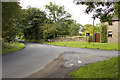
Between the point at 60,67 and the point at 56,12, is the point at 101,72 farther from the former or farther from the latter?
the point at 60,67

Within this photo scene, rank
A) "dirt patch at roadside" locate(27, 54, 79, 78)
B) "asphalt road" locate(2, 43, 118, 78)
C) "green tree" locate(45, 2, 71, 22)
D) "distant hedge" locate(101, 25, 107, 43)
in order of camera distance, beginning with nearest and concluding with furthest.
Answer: "asphalt road" locate(2, 43, 118, 78) → "green tree" locate(45, 2, 71, 22) → "dirt patch at roadside" locate(27, 54, 79, 78) → "distant hedge" locate(101, 25, 107, 43)

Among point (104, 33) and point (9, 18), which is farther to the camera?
point (104, 33)

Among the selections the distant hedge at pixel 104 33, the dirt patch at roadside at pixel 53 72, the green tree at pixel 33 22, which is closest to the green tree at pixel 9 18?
the green tree at pixel 33 22

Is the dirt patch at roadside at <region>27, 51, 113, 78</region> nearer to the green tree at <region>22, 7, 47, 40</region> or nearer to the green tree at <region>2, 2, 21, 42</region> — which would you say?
the green tree at <region>2, 2, 21, 42</region>

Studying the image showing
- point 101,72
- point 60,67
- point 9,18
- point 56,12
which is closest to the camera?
point 56,12

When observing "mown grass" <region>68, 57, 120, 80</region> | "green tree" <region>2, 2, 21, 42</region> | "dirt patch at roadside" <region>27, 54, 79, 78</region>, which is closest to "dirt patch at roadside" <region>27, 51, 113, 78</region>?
"dirt patch at roadside" <region>27, 54, 79, 78</region>

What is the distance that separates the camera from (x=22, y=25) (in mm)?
1150

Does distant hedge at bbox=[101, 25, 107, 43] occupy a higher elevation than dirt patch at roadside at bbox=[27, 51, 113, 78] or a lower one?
higher

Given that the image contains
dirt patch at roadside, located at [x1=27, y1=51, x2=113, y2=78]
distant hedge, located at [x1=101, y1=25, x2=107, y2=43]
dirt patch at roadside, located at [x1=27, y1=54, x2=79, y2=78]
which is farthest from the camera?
distant hedge, located at [x1=101, y1=25, x2=107, y2=43]

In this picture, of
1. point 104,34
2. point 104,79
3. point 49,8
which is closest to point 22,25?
point 49,8

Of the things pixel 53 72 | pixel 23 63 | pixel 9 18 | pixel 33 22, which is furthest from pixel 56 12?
pixel 23 63

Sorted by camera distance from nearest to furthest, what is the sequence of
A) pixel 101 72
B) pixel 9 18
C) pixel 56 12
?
pixel 56 12 < pixel 9 18 < pixel 101 72

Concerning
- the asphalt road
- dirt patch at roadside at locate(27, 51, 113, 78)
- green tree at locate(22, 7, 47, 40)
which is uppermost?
green tree at locate(22, 7, 47, 40)

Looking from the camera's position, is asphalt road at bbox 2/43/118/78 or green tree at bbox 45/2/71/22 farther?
green tree at bbox 45/2/71/22
